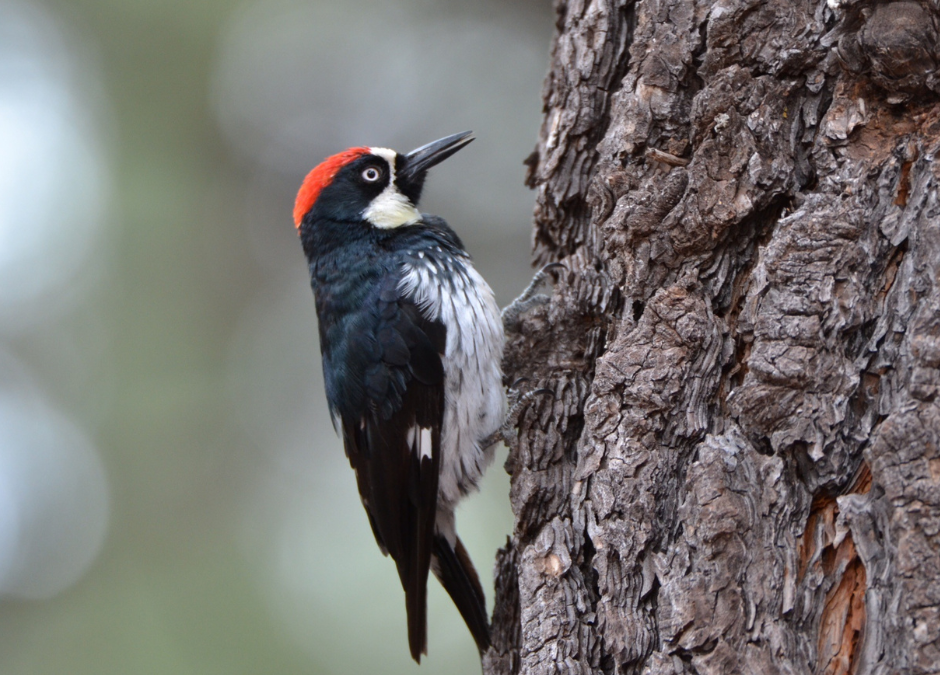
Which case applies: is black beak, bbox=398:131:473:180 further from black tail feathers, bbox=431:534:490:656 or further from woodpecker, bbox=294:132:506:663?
black tail feathers, bbox=431:534:490:656

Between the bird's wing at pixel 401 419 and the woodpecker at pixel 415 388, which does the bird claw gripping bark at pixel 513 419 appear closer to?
the woodpecker at pixel 415 388

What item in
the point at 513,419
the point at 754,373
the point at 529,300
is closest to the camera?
the point at 754,373

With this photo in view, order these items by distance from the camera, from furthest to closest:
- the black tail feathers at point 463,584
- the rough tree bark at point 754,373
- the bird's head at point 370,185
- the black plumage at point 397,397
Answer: the bird's head at point 370,185
the black plumage at point 397,397
the black tail feathers at point 463,584
the rough tree bark at point 754,373

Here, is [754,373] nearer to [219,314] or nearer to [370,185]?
[370,185]

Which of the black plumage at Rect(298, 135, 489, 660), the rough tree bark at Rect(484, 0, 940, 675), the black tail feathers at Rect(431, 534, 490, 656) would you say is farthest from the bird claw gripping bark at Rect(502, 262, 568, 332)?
the black tail feathers at Rect(431, 534, 490, 656)

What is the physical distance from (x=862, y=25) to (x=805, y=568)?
3.62 feet

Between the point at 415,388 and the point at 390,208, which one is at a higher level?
the point at 390,208

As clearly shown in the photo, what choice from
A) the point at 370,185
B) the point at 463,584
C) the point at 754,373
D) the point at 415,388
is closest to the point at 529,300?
the point at 415,388

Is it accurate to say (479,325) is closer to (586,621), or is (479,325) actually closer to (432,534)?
(432,534)

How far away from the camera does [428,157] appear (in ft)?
10.7

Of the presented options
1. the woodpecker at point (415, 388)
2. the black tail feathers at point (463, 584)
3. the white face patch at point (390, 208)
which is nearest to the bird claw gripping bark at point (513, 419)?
the woodpecker at point (415, 388)

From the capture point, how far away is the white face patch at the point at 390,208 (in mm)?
3145

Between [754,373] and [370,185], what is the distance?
6.97ft

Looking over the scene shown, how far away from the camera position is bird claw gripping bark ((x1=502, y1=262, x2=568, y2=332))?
99.9 inches
